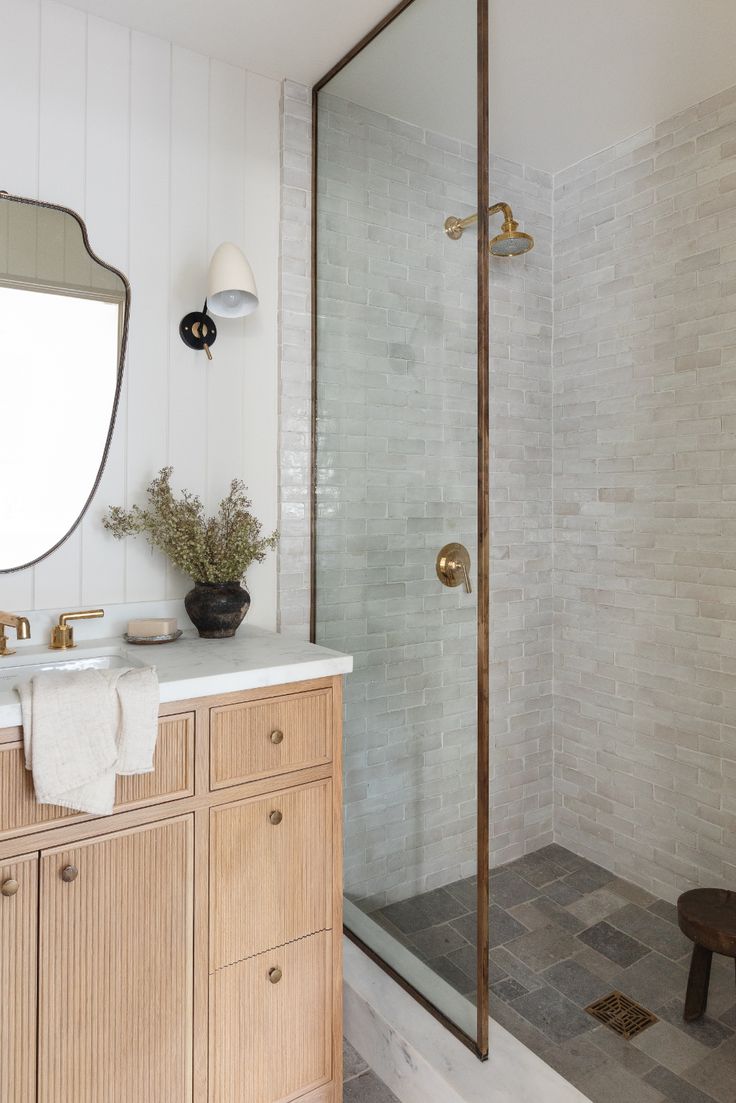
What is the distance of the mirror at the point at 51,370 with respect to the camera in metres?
1.72

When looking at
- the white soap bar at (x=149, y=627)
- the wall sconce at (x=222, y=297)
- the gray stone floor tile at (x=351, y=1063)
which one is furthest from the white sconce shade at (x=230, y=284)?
the gray stone floor tile at (x=351, y=1063)

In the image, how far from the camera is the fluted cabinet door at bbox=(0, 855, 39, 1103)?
123cm

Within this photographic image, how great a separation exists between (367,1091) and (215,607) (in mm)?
1210

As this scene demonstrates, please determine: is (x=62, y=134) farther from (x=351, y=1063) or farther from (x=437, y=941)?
(x=351, y=1063)

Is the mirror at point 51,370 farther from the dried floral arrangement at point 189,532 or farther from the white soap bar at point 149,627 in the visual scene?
the white soap bar at point 149,627

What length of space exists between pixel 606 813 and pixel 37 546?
227 centimetres

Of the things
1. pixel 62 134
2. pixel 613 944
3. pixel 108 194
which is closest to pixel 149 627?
pixel 108 194

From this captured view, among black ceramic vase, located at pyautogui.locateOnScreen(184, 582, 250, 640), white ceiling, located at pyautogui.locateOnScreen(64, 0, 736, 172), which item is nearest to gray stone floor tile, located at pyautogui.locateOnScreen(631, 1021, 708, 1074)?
black ceramic vase, located at pyautogui.locateOnScreen(184, 582, 250, 640)

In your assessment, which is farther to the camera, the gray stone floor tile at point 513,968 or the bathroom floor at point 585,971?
the gray stone floor tile at point 513,968

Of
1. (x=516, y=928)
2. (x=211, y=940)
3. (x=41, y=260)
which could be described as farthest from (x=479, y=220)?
(x=516, y=928)

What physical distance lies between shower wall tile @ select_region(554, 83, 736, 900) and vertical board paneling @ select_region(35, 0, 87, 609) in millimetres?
1888

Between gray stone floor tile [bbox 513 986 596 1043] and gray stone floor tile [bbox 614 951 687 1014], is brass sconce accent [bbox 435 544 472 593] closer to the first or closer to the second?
gray stone floor tile [bbox 513 986 596 1043]

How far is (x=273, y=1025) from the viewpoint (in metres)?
1.52

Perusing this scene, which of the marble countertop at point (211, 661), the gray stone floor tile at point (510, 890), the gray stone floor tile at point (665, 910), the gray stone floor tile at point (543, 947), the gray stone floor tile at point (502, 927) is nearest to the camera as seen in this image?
the marble countertop at point (211, 661)
